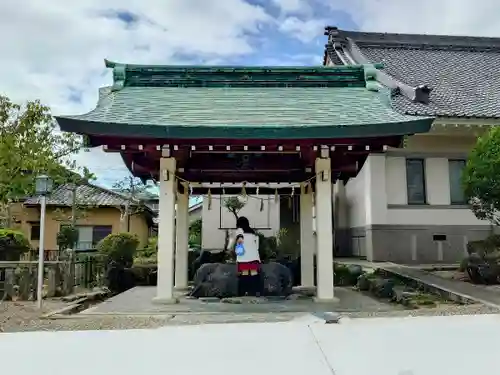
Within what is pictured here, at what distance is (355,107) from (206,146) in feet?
10.2

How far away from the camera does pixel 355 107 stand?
30.7 ft

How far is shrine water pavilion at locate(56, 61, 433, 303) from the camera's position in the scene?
802 cm

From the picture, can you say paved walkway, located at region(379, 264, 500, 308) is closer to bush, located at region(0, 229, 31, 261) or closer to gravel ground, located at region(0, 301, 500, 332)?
gravel ground, located at region(0, 301, 500, 332)

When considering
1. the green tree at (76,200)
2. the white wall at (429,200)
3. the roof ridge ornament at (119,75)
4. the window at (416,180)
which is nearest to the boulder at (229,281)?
the roof ridge ornament at (119,75)

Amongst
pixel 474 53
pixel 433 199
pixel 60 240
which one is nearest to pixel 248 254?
pixel 433 199

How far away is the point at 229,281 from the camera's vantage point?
9656 mm

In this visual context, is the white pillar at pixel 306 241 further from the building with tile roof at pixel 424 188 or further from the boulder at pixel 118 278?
the boulder at pixel 118 278

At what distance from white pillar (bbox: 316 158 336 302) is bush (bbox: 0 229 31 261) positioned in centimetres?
824

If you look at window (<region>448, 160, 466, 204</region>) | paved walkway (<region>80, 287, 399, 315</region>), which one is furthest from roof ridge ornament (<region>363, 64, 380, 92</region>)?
window (<region>448, 160, 466, 204</region>)

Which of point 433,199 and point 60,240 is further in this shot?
point 60,240

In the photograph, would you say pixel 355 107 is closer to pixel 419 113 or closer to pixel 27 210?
pixel 419 113

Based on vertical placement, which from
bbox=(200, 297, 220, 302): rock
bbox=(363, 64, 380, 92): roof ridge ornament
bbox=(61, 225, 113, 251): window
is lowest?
bbox=(200, 297, 220, 302): rock

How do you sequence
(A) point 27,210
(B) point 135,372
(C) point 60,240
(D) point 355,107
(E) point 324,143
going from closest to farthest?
1. (B) point 135,372
2. (E) point 324,143
3. (D) point 355,107
4. (C) point 60,240
5. (A) point 27,210

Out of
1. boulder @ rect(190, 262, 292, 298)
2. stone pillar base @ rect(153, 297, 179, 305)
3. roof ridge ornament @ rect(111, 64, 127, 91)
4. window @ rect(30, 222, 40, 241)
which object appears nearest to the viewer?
stone pillar base @ rect(153, 297, 179, 305)
